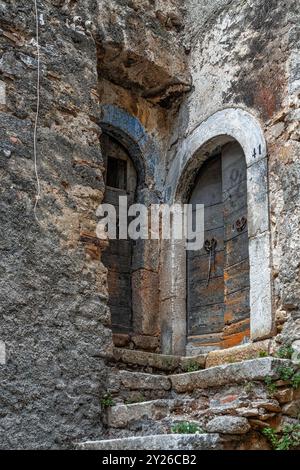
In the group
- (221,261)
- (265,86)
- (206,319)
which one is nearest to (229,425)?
(206,319)

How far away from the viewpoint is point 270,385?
15.8 ft

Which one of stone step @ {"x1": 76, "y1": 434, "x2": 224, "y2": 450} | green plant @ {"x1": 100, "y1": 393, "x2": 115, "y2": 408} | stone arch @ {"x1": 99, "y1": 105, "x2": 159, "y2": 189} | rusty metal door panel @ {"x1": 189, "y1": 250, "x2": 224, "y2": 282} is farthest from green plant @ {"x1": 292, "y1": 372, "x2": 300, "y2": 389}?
stone arch @ {"x1": 99, "y1": 105, "x2": 159, "y2": 189}

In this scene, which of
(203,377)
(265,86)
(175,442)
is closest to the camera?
(175,442)

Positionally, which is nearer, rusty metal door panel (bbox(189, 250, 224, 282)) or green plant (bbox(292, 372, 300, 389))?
green plant (bbox(292, 372, 300, 389))

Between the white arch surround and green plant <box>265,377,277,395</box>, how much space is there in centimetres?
Result: 56

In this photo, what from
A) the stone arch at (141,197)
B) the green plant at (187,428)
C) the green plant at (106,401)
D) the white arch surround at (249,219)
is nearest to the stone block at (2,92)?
the stone arch at (141,197)

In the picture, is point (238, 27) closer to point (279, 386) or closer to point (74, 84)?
point (74, 84)

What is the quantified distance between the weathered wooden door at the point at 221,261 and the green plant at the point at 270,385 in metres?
0.97

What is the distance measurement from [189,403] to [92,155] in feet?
6.70

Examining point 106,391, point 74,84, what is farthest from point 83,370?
point 74,84

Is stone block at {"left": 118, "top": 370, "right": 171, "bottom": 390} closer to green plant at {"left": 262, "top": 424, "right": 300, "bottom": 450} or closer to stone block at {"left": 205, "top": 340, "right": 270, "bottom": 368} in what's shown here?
stone block at {"left": 205, "top": 340, "right": 270, "bottom": 368}

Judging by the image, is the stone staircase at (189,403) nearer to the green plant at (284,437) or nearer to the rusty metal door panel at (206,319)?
the green plant at (284,437)

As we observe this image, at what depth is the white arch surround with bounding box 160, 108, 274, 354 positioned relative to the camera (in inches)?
217

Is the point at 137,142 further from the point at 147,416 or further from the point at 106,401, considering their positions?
the point at 147,416
